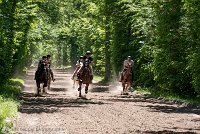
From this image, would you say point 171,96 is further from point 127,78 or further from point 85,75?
point 127,78

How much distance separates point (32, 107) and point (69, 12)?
59.5 meters

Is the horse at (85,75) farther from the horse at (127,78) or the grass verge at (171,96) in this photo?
the horse at (127,78)

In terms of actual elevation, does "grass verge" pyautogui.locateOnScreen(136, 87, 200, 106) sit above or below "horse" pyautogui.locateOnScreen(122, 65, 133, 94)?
below

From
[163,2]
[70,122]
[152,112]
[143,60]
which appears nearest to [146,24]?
[163,2]

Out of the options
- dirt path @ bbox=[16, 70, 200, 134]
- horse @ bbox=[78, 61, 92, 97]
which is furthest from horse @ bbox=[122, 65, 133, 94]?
dirt path @ bbox=[16, 70, 200, 134]

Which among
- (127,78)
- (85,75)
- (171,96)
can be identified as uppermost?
(85,75)

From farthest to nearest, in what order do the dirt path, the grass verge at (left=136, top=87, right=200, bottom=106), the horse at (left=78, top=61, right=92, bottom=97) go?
1. the horse at (left=78, top=61, right=92, bottom=97)
2. the grass verge at (left=136, top=87, right=200, bottom=106)
3. the dirt path

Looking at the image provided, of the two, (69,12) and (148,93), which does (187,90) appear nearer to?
(148,93)

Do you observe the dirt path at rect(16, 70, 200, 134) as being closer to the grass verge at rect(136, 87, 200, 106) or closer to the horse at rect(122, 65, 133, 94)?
the grass verge at rect(136, 87, 200, 106)

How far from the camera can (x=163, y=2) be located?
27562mm

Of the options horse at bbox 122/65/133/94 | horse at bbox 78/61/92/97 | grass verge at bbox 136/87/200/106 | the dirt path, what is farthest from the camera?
horse at bbox 122/65/133/94

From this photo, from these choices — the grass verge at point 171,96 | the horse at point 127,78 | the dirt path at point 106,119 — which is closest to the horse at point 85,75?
the grass verge at point 171,96

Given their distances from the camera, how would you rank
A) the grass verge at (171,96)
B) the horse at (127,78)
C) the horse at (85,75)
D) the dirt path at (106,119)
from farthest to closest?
the horse at (127,78) < the horse at (85,75) < the grass verge at (171,96) < the dirt path at (106,119)

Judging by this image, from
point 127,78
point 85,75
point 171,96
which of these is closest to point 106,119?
point 85,75
